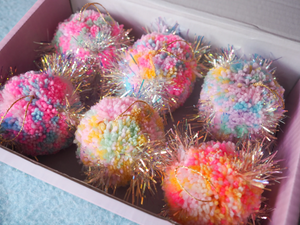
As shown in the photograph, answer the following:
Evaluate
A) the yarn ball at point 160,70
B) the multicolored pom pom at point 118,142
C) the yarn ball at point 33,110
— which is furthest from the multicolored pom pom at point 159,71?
the yarn ball at point 33,110

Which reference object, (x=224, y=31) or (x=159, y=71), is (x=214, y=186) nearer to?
(x=159, y=71)

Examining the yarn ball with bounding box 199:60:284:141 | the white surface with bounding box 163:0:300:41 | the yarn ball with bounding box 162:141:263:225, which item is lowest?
A: the yarn ball with bounding box 162:141:263:225

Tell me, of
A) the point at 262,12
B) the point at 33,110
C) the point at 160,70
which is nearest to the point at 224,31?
the point at 262,12

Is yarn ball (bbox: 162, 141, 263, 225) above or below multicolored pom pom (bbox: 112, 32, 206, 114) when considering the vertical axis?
below

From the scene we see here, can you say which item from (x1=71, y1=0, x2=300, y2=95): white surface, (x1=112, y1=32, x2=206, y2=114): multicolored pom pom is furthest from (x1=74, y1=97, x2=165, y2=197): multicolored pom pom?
(x1=71, y1=0, x2=300, y2=95): white surface

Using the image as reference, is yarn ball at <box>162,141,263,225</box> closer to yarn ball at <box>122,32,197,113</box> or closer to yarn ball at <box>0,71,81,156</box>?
yarn ball at <box>122,32,197,113</box>

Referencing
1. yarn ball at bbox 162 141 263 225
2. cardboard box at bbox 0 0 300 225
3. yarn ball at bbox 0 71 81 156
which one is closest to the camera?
yarn ball at bbox 162 141 263 225

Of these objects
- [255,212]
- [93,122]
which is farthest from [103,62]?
[255,212]
